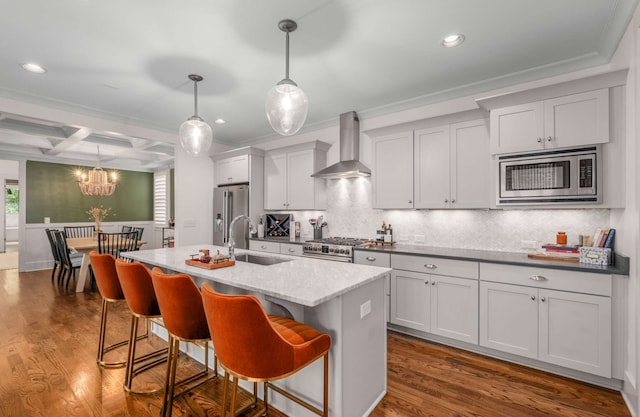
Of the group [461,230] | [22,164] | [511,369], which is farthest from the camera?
[22,164]

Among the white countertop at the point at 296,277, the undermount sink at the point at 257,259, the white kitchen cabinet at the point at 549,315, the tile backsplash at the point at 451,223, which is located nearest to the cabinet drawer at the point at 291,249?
the tile backsplash at the point at 451,223

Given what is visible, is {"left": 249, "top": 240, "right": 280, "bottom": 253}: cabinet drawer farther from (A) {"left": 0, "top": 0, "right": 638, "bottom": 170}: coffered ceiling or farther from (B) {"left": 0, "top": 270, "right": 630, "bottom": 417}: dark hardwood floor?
(A) {"left": 0, "top": 0, "right": 638, "bottom": 170}: coffered ceiling

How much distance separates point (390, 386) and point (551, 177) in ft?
7.41

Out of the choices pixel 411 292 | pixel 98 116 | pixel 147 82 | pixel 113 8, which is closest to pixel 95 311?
pixel 98 116

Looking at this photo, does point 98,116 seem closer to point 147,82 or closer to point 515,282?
point 147,82

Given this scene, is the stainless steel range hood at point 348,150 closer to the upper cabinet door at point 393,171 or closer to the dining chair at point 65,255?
the upper cabinet door at point 393,171

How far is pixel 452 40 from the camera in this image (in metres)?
2.48

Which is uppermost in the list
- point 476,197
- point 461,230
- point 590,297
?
point 476,197

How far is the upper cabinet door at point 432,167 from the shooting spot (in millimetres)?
3338

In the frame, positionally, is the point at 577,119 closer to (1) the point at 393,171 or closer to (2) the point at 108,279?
(1) the point at 393,171

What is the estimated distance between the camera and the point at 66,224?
23.6 feet

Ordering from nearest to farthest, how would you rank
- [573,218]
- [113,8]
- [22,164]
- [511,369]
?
[113,8] → [511,369] → [573,218] → [22,164]

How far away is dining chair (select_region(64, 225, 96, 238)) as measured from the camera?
23.4 ft

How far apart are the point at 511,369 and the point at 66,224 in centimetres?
904
